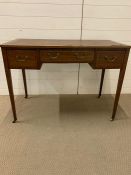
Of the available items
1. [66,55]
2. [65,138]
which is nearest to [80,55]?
[66,55]

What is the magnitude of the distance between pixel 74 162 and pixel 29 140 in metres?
0.41

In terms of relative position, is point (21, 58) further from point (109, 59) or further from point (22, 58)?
point (109, 59)

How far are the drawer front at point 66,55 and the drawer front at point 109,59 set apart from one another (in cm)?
7

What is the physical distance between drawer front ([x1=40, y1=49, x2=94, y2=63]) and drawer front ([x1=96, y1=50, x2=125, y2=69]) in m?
0.07

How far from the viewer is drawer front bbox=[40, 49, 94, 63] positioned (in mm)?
1355

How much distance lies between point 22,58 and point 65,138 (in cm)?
73

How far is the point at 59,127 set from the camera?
158 cm

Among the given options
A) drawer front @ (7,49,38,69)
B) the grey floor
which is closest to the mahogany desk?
drawer front @ (7,49,38,69)

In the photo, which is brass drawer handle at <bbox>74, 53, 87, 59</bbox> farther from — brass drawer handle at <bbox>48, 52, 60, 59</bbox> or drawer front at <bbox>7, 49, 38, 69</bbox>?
drawer front at <bbox>7, 49, 38, 69</bbox>

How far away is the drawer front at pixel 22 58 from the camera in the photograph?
134 cm

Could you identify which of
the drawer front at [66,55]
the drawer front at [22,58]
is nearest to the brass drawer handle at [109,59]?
the drawer front at [66,55]

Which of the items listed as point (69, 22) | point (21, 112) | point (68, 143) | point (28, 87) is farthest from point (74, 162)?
point (69, 22)

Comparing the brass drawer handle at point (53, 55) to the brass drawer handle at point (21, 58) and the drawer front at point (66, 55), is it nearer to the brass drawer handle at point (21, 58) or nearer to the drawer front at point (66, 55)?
the drawer front at point (66, 55)

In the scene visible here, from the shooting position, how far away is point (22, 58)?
1.36 metres
